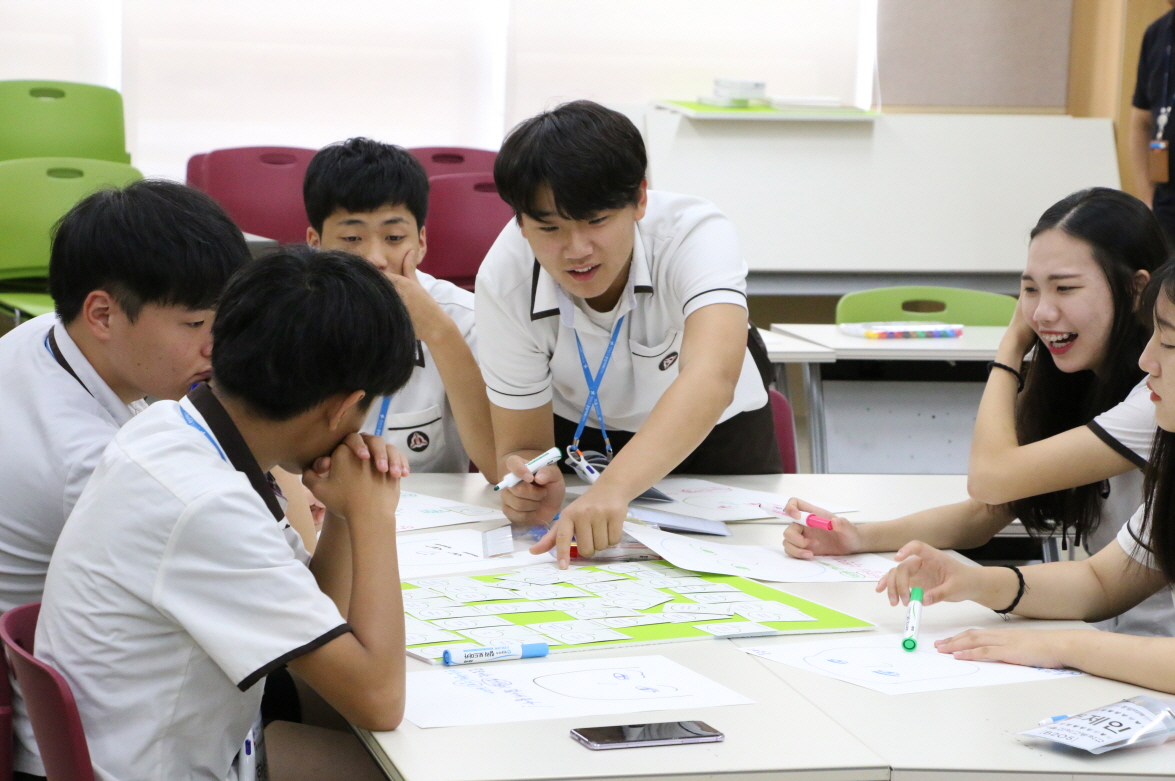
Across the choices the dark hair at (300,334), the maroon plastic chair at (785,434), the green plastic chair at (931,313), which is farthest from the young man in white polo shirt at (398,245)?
the green plastic chair at (931,313)

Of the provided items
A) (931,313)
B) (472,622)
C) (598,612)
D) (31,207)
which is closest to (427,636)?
(472,622)

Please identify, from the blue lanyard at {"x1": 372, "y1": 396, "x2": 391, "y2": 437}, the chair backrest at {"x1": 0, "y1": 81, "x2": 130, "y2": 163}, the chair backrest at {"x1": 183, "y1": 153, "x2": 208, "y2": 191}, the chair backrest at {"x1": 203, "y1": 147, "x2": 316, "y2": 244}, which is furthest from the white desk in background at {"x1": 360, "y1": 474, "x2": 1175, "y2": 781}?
the chair backrest at {"x1": 0, "y1": 81, "x2": 130, "y2": 163}

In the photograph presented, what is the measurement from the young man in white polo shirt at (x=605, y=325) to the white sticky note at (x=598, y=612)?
17cm

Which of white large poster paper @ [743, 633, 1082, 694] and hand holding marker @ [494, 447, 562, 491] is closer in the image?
white large poster paper @ [743, 633, 1082, 694]

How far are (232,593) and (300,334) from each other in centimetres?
24

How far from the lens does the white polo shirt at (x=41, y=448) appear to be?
1237 millimetres

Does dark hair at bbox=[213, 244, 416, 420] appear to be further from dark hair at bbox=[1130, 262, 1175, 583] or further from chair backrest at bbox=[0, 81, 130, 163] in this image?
chair backrest at bbox=[0, 81, 130, 163]

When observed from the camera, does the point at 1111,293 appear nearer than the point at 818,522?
No

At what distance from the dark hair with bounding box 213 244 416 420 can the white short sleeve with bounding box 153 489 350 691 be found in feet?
0.39

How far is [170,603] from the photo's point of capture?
98cm

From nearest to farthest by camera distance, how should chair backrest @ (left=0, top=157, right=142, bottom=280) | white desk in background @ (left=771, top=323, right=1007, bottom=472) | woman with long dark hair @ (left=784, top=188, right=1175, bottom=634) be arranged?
woman with long dark hair @ (left=784, top=188, right=1175, bottom=634)
white desk in background @ (left=771, top=323, right=1007, bottom=472)
chair backrest @ (left=0, top=157, right=142, bottom=280)

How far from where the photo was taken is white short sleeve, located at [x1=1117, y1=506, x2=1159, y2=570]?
1.39m

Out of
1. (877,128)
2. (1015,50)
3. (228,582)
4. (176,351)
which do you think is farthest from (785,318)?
(228,582)

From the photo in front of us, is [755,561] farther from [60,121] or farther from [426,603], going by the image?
[60,121]
